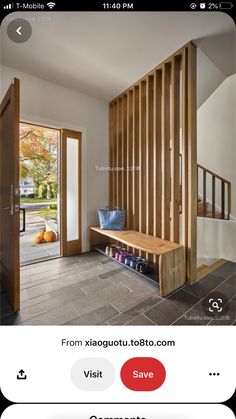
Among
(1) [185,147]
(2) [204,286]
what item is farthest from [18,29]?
(2) [204,286]

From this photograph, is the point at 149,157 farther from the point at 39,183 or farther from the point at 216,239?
the point at 39,183

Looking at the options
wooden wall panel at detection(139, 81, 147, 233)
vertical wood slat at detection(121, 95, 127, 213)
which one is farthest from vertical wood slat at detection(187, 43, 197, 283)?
vertical wood slat at detection(121, 95, 127, 213)

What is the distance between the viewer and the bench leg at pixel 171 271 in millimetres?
1316

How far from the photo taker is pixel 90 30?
3.76 feet

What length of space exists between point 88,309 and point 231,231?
231 centimetres

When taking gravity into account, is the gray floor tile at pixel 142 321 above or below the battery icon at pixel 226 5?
below

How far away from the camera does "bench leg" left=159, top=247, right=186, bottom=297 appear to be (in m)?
1.32

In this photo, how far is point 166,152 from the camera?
1.71m

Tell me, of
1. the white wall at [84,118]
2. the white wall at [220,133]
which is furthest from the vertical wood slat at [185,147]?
the white wall at [220,133]

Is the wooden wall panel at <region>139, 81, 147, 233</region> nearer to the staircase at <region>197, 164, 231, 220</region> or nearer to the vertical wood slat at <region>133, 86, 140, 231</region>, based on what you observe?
the vertical wood slat at <region>133, 86, 140, 231</region>

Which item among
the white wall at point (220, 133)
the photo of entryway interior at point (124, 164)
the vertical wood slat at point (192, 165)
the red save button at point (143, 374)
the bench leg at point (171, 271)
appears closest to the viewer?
the red save button at point (143, 374)

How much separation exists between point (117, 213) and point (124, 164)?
67 centimetres

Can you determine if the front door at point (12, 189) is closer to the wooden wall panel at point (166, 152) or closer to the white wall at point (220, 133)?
the wooden wall panel at point (166, 152)

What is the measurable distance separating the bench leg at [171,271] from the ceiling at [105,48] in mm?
1367
